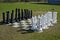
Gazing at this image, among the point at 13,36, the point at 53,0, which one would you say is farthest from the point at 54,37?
the point at 53,0

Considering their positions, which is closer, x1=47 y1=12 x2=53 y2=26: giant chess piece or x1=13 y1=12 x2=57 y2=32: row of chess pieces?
x1=13 y1=12 x2=57 y2=32: row of chess pieces

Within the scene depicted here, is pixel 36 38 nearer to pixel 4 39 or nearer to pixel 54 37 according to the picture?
pixel 54 37

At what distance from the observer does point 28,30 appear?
1148 cm

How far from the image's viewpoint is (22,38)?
9633 mm

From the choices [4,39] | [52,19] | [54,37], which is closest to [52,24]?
[52,19]

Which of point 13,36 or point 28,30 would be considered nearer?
point 13,36

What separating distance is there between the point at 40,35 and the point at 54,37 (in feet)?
2.61

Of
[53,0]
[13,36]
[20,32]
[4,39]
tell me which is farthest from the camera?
[53,0]

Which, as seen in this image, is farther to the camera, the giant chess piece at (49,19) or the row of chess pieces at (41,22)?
the giant chess piece at (49,19)

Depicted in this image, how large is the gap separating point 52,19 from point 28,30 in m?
3.33

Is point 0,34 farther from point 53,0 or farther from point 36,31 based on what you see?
point 53,0

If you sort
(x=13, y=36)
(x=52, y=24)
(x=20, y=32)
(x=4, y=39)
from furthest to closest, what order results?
(x=52, y=24) → (x=20, y=32) → (x=13, y=36) → (x=4, y=39)

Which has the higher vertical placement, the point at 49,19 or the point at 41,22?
the point at 41,22

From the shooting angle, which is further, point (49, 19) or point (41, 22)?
point (49, 19)
